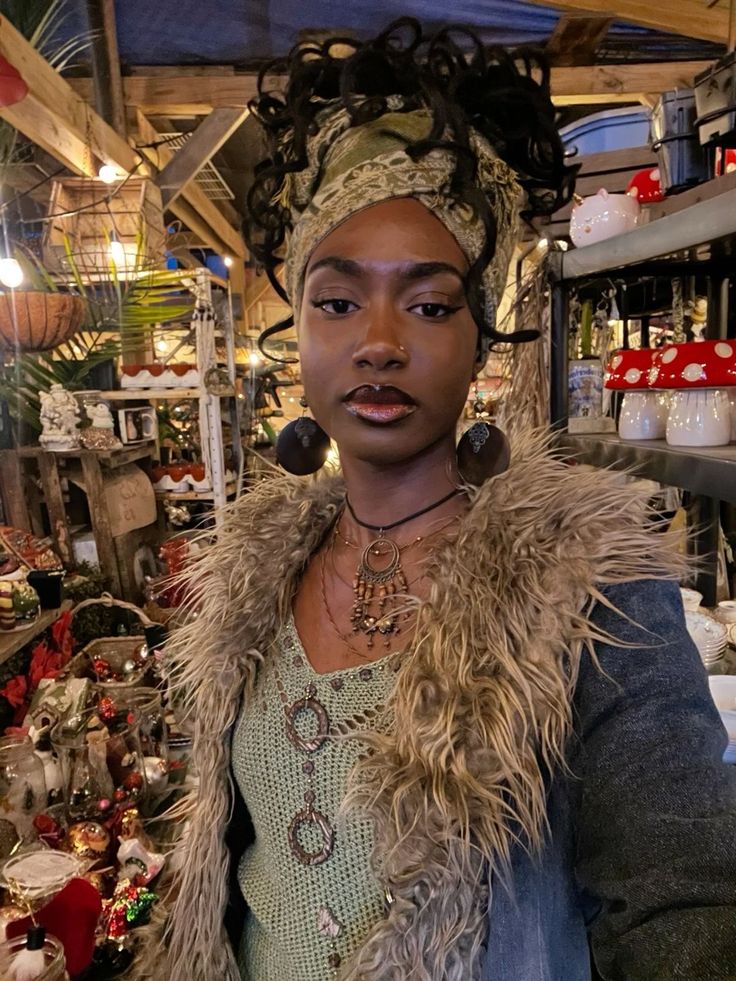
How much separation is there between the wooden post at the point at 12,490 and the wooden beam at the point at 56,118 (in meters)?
0.86

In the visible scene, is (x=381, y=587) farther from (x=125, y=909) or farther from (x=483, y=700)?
(x=125, y=909)

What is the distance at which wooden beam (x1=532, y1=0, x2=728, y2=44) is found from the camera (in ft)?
7.06

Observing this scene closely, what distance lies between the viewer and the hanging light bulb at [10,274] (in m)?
1.56

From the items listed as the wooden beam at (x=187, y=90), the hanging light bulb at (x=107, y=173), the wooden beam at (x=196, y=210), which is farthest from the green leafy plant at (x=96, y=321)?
the wooden beam at (x=187, y=90)

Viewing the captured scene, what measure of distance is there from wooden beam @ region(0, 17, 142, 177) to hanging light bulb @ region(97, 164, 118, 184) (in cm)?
2

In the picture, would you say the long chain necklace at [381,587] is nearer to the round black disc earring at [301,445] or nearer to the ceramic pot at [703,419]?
the round black disc earring at [301,445]

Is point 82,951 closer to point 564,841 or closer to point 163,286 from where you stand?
point 564,841

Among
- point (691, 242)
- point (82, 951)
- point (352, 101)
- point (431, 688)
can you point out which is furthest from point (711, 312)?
point (82, 951)

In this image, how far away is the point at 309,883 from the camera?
665mm

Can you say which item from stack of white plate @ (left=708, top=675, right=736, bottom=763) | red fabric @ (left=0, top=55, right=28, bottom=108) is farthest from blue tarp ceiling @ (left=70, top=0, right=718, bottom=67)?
stack of white plate @ (left=708, top=675, right=736, bottom=763)

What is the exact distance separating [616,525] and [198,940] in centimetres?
65

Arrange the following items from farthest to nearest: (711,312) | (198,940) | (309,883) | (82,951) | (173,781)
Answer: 1. (173,781)
2. (711,312)
3. (82,951)
4. (198,940)
5. (309,883)

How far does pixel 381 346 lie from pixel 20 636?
1.20 meters

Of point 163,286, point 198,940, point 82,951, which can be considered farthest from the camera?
point 163,286
